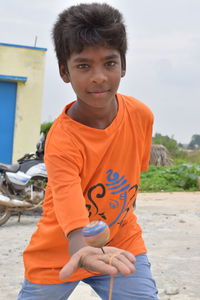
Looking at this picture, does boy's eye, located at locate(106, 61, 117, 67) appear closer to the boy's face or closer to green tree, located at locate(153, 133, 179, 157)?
the boy's face

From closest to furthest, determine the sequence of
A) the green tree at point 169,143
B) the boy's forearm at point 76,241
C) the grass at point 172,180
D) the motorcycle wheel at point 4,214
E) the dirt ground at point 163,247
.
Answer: the boy's forearm at point 76,241 → the dirt ground at point 163,247 → the motorcycle wheel at point 4,214 → the grass at point 172,180 → the green tree at point 169,143

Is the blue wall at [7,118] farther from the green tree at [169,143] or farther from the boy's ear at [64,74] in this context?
the boy's ear at [64,74]

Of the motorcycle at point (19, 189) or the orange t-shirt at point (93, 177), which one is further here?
the motorcycle at point (19, 189)

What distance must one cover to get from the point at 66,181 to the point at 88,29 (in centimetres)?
58

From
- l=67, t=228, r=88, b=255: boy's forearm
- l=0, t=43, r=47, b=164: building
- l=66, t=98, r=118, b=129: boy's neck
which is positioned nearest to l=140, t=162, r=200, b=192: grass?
l=0, t=43, r=47, b=164: building

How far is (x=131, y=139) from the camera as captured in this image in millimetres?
2381

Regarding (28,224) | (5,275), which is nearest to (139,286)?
(5,275)

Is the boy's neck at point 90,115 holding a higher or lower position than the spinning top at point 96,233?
higher

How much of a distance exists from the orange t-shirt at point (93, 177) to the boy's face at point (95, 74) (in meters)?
0.18

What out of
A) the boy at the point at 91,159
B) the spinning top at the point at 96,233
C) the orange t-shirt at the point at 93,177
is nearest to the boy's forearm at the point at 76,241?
the boy at the point at 91,159

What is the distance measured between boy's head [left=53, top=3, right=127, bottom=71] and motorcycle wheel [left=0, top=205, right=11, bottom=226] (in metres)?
4.85

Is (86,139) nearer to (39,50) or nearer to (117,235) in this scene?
(117,235)

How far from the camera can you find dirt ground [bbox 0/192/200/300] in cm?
418

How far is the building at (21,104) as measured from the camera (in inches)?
443
